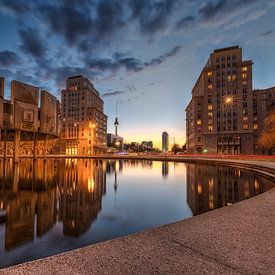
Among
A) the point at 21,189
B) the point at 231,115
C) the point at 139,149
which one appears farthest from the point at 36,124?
the point at 139,149

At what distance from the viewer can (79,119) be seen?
112188 mm

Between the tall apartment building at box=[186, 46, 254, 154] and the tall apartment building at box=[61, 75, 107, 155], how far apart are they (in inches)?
2335

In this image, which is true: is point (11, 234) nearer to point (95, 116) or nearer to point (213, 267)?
point (213, 267)

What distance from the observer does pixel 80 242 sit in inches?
232

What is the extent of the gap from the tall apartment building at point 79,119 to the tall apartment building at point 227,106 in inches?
2335

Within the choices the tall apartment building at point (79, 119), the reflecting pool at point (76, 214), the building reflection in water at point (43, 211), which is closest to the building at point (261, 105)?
the tall apartment building at point (79, 119)

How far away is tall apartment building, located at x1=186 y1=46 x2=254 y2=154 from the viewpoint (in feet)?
275

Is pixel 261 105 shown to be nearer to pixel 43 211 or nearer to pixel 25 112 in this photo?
pixel 25 112

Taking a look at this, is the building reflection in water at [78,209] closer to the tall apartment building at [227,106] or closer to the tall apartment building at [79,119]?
the tall apartment building at [227,106]

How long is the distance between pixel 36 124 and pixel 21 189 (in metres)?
40.6

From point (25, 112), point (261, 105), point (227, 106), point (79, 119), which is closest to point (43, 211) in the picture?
point (25, 112)

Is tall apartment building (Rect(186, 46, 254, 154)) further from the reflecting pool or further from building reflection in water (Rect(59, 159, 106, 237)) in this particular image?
building reflection in water (Rect(59, 159, 106, 237))

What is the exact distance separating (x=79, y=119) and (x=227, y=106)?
79879 millimetres

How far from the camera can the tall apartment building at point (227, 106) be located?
8369 cm
